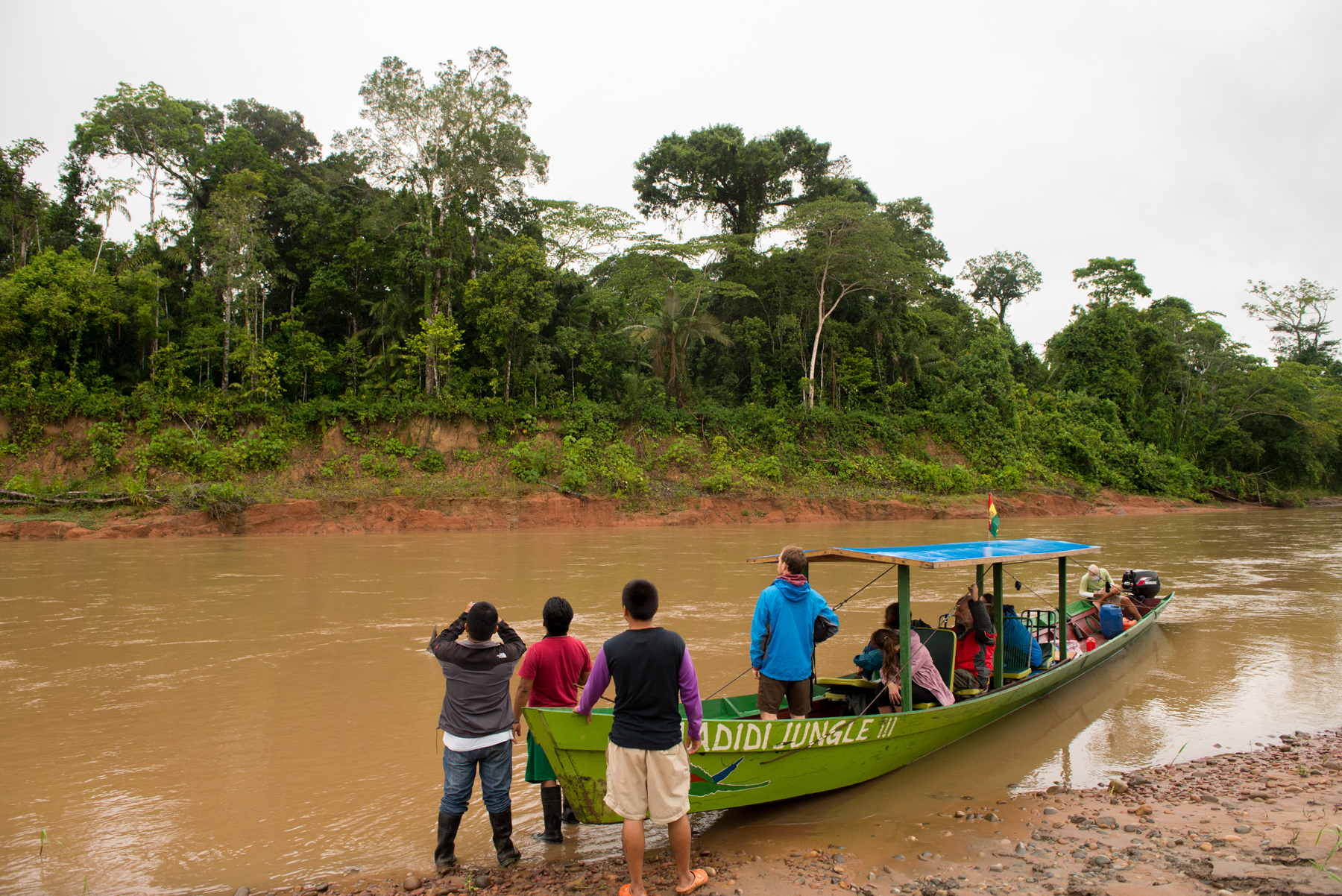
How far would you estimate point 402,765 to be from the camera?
5.86 meters

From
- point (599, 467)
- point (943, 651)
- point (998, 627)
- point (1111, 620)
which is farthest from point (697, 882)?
point (599, 467)

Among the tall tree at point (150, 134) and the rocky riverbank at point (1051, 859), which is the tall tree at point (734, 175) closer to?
the tall tree at point (150, 134)

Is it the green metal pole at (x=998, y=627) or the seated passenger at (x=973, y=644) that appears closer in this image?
the seated passenger at (x=973, y=644)

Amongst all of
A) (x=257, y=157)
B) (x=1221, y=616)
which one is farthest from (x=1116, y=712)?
(x=257, y=157)

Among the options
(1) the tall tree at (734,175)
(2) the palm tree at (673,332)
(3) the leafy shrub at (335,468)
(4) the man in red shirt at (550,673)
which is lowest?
(4) the man in red shirt at (550,673)

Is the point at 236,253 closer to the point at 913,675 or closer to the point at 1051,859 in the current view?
the point at 913,675

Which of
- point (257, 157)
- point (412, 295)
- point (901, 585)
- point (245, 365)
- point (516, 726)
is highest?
point (257, 157)

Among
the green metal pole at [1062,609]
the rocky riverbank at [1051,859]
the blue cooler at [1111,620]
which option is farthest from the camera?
the blue cooler at [1111,620]

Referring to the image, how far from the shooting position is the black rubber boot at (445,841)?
4.22 m

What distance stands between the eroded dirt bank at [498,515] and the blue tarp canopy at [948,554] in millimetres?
18873

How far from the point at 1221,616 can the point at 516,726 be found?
39.8 ft

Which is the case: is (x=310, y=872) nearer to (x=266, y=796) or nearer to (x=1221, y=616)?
(x=266, y=796)

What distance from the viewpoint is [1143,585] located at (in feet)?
34.9

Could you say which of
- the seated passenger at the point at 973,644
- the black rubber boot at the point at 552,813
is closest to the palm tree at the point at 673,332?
the seated passenger at the point at 973,644
